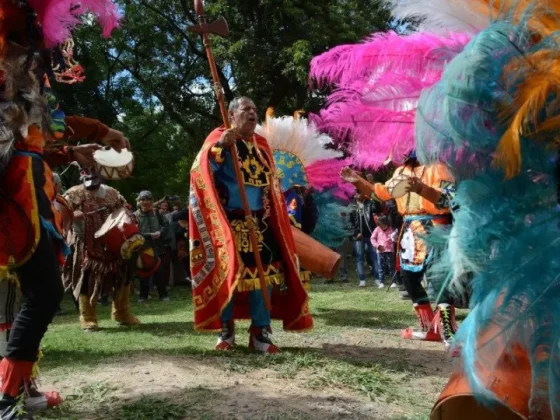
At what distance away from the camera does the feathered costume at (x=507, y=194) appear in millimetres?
1345

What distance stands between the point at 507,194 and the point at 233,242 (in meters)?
2.98

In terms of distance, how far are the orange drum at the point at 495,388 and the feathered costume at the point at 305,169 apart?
5203 millimetres

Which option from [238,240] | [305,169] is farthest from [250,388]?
[305,169]

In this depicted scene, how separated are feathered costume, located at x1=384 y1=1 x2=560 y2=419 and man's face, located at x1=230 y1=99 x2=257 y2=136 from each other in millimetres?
3104

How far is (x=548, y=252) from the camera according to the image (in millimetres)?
1365

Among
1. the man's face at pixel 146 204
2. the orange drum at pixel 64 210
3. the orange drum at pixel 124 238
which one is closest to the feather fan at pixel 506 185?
the orange drum at pixel 64 210

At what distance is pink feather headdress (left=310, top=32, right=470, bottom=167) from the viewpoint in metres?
1.63

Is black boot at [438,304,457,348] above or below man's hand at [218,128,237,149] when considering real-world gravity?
below

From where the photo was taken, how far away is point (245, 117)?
4465mm

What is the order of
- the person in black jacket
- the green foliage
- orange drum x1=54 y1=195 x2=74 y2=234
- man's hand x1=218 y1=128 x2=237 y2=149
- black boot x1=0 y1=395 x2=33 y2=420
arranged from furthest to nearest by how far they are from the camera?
1. the green foliage
2. the person in black jacket
3. man's hand x1=218 y1=128 x2=237 y2=149
4. orange drum x1=54 y1=195 x2=74 y2=234
5. black boot x1=0 y1=395 x2=33 y2=420

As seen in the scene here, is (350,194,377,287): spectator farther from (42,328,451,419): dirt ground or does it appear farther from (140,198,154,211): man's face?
(42,328,451,419): dirt ground

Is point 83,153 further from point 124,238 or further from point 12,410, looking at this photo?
point 124,238

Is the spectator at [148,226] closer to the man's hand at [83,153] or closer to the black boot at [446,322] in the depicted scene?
the black boot at [446,322]

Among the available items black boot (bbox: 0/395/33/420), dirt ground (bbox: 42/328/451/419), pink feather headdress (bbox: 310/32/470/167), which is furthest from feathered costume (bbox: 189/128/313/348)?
pink feather headdress (bbox: 310/32/470/167)
